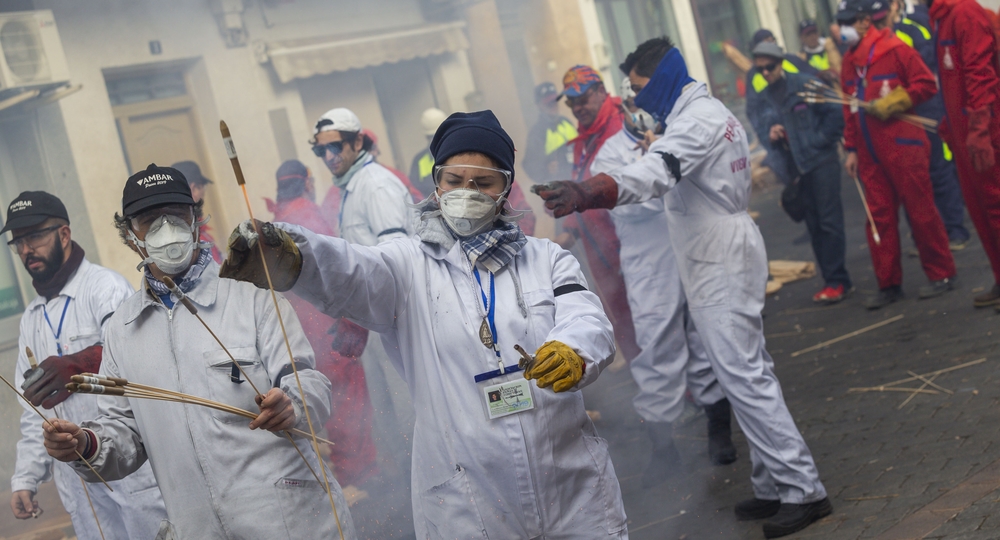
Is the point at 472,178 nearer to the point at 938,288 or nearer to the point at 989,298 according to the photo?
the point at 989,298

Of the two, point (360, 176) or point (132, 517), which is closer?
point (132, 517)

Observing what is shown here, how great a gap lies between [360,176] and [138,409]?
2720 millimetres

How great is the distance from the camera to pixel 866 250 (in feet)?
28.4

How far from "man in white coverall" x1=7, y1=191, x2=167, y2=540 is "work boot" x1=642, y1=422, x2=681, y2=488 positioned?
254 centimetres

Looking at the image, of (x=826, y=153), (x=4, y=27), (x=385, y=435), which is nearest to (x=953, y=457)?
(x=385, y=435)

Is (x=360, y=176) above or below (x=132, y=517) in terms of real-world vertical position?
above

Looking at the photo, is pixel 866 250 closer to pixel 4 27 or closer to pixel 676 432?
pixel 676 432

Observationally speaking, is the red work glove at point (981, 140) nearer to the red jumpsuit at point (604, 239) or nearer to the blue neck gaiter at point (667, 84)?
the red jumpsuit at point (604, 239)

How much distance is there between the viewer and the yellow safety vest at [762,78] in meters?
7.74

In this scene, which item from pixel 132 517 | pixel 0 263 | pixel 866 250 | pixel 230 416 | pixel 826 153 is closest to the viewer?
pixel 230 416

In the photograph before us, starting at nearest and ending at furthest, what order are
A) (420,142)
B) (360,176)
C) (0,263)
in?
(360,176)
(0,263)
(420,142)

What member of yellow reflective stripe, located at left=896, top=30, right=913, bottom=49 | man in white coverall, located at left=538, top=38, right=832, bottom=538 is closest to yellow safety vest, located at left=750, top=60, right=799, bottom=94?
yellow reflective stripe, located at left=896, top=30, right=913, bottom=49

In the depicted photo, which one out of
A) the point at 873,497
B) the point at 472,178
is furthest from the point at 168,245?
the point at 873,497

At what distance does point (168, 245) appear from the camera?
8.69ft
